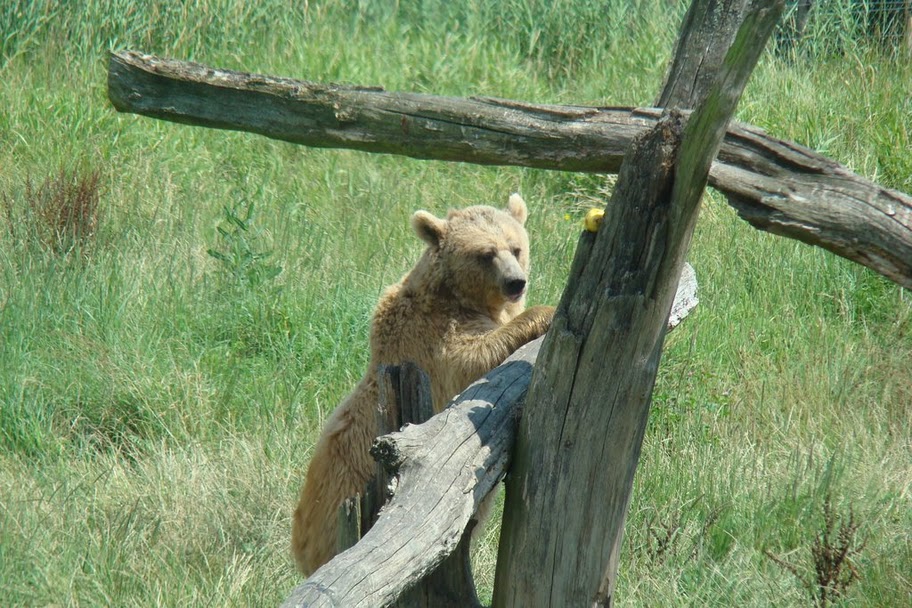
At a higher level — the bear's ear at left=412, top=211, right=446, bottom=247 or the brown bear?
the bear's ear at left=412, top=211, right=446, bottom=247

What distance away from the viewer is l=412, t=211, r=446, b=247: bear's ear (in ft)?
16.6

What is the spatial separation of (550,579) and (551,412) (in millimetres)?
499

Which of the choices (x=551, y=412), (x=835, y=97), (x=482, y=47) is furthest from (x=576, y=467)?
(x=482, y=47)

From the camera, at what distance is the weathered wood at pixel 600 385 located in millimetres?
2617

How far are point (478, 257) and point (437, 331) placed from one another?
16.3 inches

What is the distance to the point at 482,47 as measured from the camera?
10.2 metres

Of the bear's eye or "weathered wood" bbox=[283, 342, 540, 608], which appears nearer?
"weathered wood" bbox=[283, 342, 540, 608]

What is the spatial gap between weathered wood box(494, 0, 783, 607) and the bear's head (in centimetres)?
187

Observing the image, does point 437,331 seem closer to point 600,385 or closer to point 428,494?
point 600,385

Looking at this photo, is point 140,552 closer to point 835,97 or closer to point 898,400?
point 898,400

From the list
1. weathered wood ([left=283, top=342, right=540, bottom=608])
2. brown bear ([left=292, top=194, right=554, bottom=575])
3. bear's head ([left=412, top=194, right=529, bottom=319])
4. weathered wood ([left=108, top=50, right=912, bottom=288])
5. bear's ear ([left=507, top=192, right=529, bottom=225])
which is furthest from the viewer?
bear's ear ([left=507, top=192, right=529, bottom=225])

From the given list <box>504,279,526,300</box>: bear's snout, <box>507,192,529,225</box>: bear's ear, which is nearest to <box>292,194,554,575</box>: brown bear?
<box>504,279,526,300</box>: bear's snout

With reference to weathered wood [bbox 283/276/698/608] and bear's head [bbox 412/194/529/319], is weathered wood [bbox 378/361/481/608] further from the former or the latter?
bear's head [bbox 412/194/529/319]

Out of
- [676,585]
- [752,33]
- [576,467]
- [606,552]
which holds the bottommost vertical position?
[676,585]
